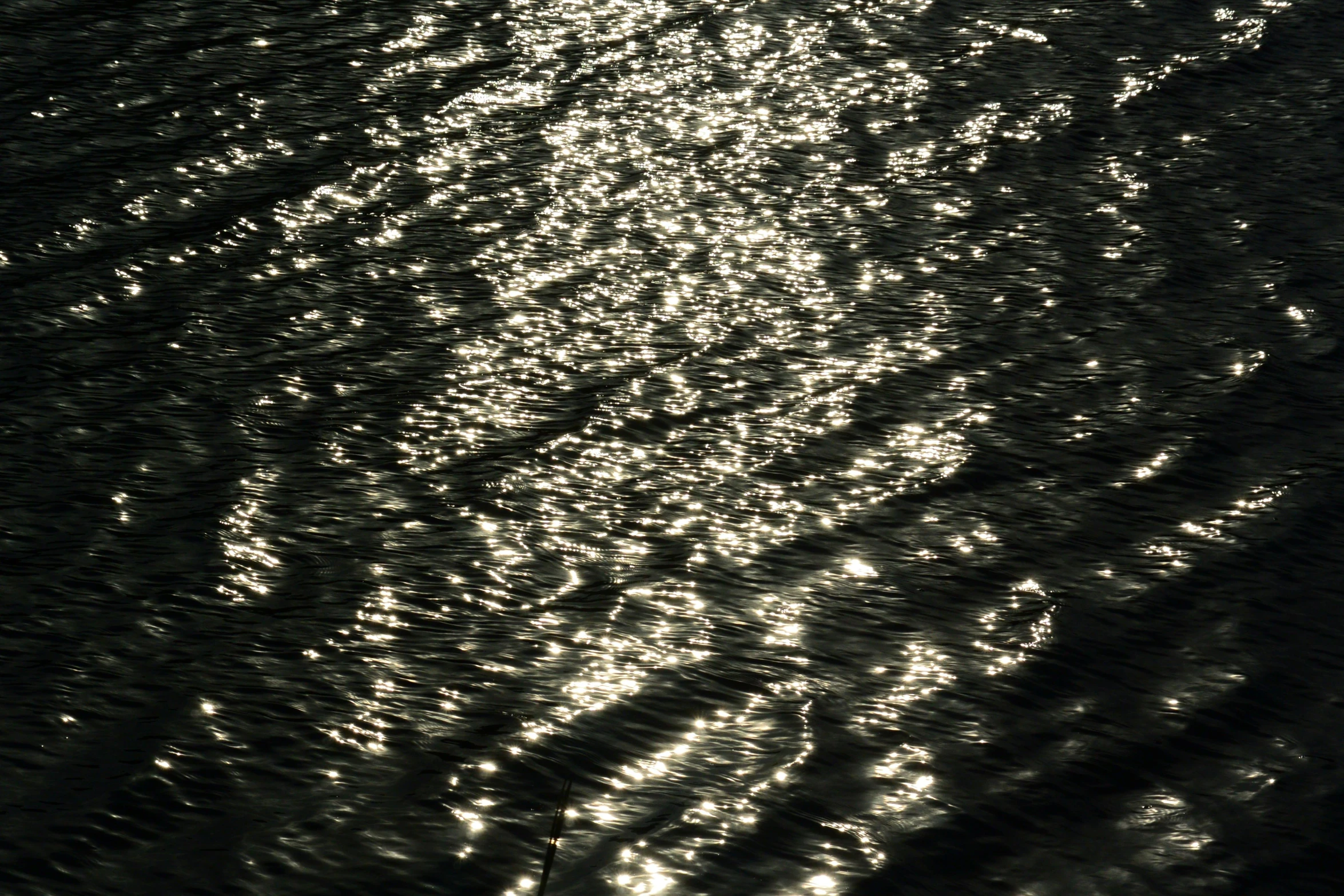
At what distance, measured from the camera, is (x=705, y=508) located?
1.14 m

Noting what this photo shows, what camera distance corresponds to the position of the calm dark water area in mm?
879

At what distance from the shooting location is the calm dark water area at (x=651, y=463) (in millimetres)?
879

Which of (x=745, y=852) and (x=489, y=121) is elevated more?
(x=489, y=121)

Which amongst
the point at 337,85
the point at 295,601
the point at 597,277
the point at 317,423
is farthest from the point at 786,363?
the point at 337,85

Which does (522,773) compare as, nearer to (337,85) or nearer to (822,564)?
(822,564)

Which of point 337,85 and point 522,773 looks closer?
point 522,773

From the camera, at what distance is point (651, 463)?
1188mm

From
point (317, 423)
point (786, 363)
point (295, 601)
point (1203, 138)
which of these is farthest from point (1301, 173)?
point (295, 601)

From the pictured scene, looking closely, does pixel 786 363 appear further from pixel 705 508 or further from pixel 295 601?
pixel 295 601

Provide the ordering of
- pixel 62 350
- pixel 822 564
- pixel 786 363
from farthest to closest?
pixel 786 363
pixel 62 350
pixel 822 564

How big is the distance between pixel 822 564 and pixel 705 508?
0.10 m

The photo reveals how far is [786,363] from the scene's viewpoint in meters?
1.33

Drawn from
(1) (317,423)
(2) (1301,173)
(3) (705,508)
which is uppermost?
(2) (1301,173)

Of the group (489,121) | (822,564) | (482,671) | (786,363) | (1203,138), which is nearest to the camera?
(482,671)
